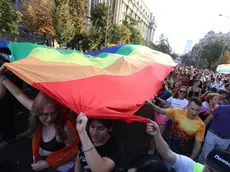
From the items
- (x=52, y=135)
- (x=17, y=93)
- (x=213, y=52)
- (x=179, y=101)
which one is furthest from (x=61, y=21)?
(x=213, y=52)

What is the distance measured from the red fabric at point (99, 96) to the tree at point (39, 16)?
51.0 ft

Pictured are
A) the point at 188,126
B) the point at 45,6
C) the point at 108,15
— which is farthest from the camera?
the point at 108,15

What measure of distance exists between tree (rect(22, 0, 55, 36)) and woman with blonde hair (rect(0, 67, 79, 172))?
1575 centimetres

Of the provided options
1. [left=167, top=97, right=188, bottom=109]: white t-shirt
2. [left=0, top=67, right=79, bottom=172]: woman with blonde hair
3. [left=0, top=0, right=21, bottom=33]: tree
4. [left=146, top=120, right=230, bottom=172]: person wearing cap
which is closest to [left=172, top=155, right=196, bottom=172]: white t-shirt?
[left=146, top=120, right=230, bottom=172]: person wearing cap

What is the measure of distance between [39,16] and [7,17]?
5.50 metres

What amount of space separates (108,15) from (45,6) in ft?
28.0

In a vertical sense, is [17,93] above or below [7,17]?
below

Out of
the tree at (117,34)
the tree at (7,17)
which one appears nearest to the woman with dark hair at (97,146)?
the tree at (7,17)

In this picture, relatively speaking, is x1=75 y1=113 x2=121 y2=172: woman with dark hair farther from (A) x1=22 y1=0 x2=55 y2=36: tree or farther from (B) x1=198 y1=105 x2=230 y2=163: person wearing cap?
(A) x1=22 y1=0 x2=55 y2=36: tree

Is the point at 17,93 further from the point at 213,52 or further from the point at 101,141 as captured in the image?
the point at 213,52

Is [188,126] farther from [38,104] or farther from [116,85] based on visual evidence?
[38,104]

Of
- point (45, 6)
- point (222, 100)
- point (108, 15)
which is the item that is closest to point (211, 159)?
point (222, 100)

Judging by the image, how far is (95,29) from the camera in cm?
1983

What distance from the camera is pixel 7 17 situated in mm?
10672
